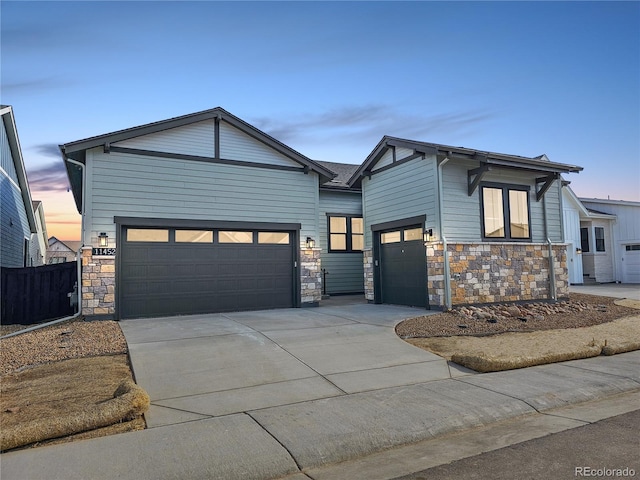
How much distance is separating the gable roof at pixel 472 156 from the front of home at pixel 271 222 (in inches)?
1.5

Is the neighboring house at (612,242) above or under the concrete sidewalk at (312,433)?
above

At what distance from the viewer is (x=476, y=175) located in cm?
1173

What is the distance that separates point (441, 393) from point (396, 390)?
0.53 meters

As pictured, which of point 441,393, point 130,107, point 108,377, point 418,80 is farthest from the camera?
point 418,80

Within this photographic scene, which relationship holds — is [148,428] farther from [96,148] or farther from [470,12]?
[470,12]

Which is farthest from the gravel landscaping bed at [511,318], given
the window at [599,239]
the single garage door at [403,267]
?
the window at [599,239]

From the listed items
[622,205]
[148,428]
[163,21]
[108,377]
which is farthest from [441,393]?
[622,205]

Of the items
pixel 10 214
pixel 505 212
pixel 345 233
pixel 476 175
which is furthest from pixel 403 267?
pixel 10 214

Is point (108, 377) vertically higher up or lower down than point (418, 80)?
lower down

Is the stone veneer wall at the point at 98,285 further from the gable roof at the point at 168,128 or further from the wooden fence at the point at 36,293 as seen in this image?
the gable roof at the point at 168,128

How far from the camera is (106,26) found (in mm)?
9617

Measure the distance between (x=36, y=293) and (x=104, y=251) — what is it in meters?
2.34

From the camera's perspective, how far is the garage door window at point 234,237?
1141cm

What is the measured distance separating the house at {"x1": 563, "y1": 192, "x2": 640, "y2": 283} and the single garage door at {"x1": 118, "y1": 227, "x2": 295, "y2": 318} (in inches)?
675
